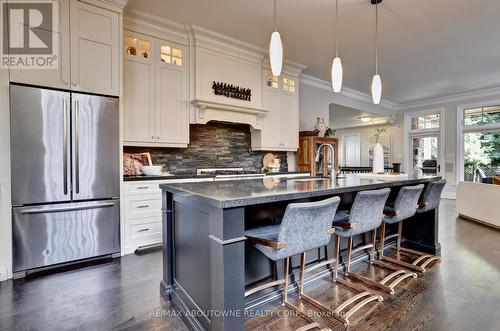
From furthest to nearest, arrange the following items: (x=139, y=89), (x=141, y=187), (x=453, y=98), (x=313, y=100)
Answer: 1. (x=453, y=98)
2. (x=313, y=100)
3. (x=139, y=89)
4. (x=141, y=187)

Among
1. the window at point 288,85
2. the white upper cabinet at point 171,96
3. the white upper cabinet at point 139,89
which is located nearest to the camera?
the white upper cabinet at point 139,89

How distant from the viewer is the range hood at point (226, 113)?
4018 millimetres

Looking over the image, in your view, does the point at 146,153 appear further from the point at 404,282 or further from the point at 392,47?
the point at 392,47

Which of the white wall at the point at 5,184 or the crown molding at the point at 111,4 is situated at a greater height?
the crown molding at the point at 111,4

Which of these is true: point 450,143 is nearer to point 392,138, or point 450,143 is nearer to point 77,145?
point 392,138

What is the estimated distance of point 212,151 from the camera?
4.50 meters

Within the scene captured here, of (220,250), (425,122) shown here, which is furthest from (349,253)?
(425,122)

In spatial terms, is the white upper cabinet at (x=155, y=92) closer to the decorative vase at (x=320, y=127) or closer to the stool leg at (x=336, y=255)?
the stool leg at (x=336, y=255)

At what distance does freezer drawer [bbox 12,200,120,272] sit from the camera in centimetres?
250

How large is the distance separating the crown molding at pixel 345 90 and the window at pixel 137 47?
337 cm

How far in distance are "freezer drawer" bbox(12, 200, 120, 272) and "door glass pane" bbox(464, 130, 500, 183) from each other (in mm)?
8422

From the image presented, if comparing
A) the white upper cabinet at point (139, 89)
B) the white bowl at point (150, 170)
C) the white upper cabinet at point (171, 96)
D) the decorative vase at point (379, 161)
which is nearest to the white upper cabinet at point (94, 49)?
the white upper cabinet at point (139, 89)

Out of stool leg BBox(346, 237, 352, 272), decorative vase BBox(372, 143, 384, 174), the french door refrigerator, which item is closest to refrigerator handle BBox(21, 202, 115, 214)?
the french door refrigerator

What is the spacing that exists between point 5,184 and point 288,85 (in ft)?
14.7
